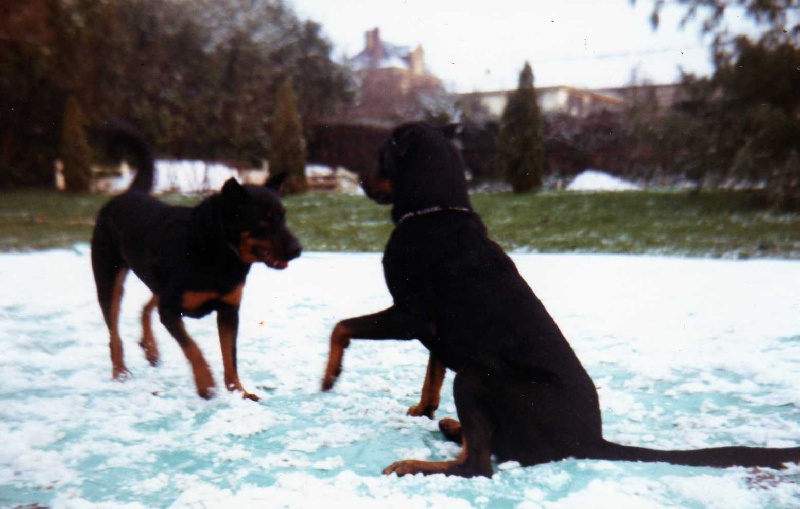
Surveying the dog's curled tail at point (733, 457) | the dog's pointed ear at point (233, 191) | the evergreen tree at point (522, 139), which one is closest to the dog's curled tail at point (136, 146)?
the dog's pointed ear at point (233, 191)

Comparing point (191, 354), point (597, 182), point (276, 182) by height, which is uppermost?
point (276, 182)

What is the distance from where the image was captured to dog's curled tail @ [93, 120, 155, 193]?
13.0 feet

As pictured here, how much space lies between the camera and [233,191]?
3.25 m

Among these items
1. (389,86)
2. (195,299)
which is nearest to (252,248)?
(195,299)

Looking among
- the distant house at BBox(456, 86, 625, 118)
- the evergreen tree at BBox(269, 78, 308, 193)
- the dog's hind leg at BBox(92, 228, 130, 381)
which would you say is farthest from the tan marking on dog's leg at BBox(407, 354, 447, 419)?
the distant house at BBox(456, 86, 625, 118)

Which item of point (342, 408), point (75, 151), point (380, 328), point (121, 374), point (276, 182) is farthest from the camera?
point (75, 151)

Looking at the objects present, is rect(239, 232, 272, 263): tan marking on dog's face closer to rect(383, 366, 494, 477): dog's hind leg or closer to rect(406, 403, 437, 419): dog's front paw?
rect(406, 403, 437, 419): dog's front paw

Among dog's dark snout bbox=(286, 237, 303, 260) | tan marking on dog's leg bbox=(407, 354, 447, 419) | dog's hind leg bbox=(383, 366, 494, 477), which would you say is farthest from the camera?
dog's dark snout bbox=(286, 237, 303, 260)

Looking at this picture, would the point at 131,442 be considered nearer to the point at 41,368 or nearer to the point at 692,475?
the point at 41,368

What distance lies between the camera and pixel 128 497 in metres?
2.19

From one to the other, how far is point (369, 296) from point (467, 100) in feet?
77.2

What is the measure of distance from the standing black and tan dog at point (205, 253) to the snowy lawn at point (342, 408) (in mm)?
285

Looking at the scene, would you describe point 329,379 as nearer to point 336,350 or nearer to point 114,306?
point 336,350

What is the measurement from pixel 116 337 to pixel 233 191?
3.65ft
